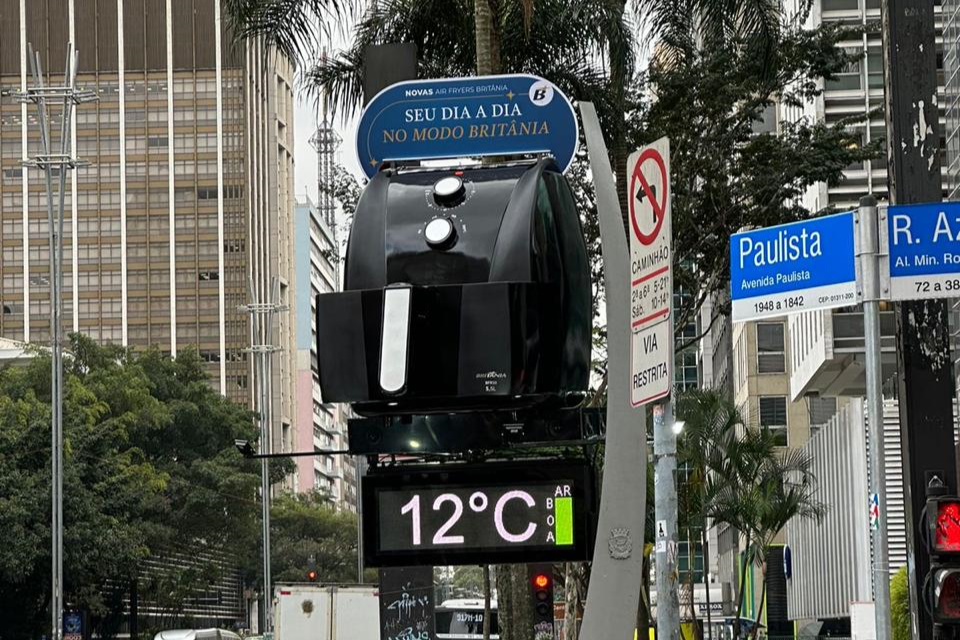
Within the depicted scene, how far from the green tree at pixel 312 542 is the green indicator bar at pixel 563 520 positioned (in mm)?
90527

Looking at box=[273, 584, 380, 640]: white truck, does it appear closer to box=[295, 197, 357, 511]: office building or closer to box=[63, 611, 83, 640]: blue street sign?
box=[63, 611, 83, 640]: blue street sign

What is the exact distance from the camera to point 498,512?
277 inches

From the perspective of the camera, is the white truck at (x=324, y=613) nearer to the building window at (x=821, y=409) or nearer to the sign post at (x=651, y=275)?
the sign post at (x=651, y=275)

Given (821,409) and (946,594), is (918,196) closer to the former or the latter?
(946,594)

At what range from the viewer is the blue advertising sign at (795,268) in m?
8.66

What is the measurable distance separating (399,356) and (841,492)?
4266 cm

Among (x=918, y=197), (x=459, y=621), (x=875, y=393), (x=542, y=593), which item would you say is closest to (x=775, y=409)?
(x=459, y=621)

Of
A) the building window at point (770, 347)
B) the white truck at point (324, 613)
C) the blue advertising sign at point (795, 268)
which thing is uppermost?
the building window at point (770, 347)

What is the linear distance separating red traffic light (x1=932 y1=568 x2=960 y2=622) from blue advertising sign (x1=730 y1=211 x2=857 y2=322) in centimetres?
144

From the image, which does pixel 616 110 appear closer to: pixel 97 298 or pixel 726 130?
pixel 726 130

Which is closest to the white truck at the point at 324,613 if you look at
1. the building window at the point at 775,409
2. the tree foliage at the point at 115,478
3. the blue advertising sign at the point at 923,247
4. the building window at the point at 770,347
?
the tree foliage at the point at 115,478

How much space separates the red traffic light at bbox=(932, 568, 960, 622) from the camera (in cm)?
857

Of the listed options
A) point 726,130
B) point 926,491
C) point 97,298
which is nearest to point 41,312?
point 97,298

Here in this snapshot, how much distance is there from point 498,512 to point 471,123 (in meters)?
1.96
